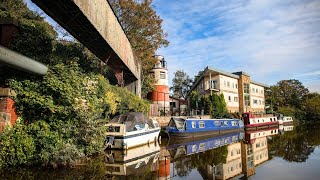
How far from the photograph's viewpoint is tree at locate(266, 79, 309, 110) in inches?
2633

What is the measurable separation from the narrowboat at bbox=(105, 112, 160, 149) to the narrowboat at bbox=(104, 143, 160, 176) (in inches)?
14.6

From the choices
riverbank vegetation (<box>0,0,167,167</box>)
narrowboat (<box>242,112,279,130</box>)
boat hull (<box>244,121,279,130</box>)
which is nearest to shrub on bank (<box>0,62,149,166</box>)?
riverbank vegetation (<box>0,0,167,167</box>)

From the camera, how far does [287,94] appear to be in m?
70.9

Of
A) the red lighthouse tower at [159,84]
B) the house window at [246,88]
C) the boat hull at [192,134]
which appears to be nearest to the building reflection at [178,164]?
the boat hull at [192,134]

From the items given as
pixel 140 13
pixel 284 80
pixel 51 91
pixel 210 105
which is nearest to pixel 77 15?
pixel 51 91

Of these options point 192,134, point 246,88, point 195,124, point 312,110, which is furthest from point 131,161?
point 312,110

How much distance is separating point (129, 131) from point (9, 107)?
6.26 m

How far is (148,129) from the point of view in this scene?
17469 mm

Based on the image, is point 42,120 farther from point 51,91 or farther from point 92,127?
point 92,127

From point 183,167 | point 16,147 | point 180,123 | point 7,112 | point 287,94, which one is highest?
point 287,94

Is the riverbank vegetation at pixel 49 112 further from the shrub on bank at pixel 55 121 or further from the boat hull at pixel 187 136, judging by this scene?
the boat hull at pixel 187 136

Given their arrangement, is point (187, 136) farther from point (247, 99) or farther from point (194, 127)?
point (247, 99)

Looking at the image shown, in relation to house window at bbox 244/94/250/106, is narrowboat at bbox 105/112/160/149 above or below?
below

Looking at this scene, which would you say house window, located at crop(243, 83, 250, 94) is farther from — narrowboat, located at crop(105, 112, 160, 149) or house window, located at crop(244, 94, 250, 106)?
narrowboat, located at crop(105, 112, 160, 149)
